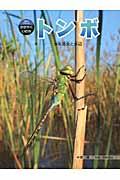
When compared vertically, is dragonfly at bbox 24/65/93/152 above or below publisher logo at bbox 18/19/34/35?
below

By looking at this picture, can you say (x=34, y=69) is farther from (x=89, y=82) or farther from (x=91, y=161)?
(x=91, y=161)

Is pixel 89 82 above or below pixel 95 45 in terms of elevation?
below

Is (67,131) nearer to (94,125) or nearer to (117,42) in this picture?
(94,125)

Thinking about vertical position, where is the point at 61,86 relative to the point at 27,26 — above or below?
below

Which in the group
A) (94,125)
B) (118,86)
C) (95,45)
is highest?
(95,45)

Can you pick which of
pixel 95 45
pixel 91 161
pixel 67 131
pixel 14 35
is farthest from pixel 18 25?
pixel 91 161

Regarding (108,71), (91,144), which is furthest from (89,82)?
(91,144)

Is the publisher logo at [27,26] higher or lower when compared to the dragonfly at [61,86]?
higher

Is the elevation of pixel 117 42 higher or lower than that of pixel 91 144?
higher

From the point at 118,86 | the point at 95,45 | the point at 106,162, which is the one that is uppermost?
the point at 95,45
